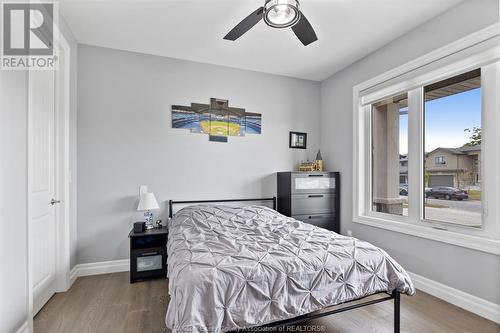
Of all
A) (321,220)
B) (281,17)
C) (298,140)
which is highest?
(281,17)

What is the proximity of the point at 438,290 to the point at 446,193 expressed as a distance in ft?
3.13


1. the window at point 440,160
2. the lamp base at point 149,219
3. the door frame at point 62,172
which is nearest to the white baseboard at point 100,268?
the door frame at point 62,172

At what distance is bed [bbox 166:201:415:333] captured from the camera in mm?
1358

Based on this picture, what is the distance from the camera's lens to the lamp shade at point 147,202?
2.97 metres

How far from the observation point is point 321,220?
3.76m

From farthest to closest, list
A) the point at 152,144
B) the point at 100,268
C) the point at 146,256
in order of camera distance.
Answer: the point at 152,144
the point at 100,268
the point at 146,256

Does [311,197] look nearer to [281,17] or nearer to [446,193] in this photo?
[446,193]

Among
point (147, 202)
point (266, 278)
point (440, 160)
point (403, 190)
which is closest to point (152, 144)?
point (147, 202)

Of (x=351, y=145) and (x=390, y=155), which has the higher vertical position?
(x=351, y=145)

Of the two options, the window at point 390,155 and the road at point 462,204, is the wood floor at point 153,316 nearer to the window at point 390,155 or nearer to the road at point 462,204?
the road at point 462,204

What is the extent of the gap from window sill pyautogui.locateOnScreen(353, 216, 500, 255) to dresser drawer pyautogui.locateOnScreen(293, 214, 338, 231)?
1.78ft

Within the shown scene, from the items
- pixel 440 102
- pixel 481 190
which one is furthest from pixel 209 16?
pixel 481 190

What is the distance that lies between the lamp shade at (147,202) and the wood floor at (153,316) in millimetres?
872

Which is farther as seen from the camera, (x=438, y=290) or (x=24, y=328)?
(x=438, y=290)
